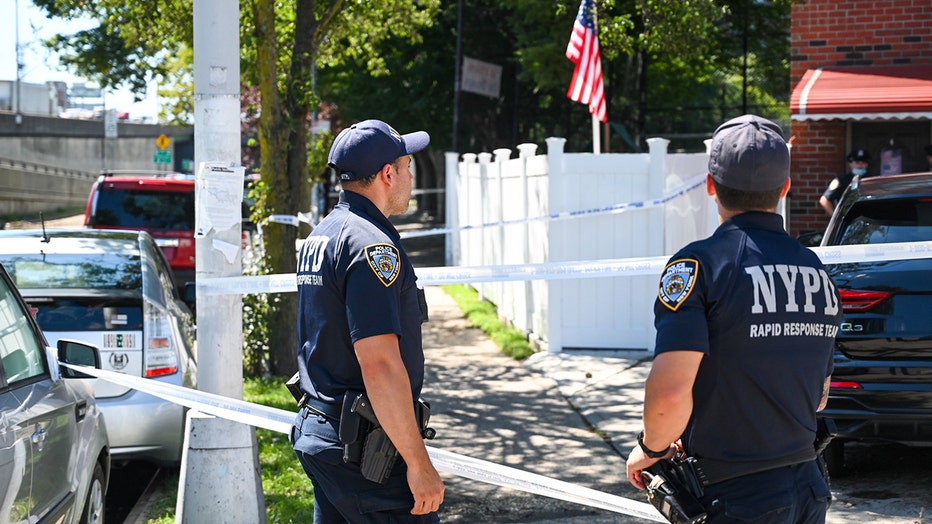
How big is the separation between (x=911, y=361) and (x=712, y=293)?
3.48m

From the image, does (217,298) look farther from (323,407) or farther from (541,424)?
(541,424)

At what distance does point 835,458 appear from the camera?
21.8ft

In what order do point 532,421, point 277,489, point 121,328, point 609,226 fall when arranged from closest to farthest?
point 277,489
point 121,328
point 532,421
point 609,226

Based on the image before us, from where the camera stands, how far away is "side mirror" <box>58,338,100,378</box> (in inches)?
192

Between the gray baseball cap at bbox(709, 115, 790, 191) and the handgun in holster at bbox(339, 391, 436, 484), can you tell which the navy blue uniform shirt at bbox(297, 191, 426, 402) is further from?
the gray baseball cap at bbox(709, 115, 790, 191)

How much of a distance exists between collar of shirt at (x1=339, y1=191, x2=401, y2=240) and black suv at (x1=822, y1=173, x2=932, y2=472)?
131 inches

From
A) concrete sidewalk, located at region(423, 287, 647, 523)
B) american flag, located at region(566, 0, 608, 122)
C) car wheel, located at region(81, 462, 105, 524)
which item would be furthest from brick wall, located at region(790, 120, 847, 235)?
car wheel, located at region(81, 462, 105, 524)

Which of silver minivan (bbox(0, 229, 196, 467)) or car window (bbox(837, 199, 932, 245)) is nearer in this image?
car window (bbox(837, 199, 932, 245))

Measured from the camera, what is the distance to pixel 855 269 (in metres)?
6.11

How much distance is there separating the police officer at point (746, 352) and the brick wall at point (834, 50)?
10.0 meters

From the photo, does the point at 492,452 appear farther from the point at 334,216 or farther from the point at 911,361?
the point at 334,216

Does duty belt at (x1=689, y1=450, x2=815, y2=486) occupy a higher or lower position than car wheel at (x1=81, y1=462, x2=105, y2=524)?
higher

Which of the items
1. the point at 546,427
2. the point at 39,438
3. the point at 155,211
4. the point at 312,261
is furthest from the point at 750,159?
the point at 155,211

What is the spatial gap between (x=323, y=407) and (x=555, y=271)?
355cm
